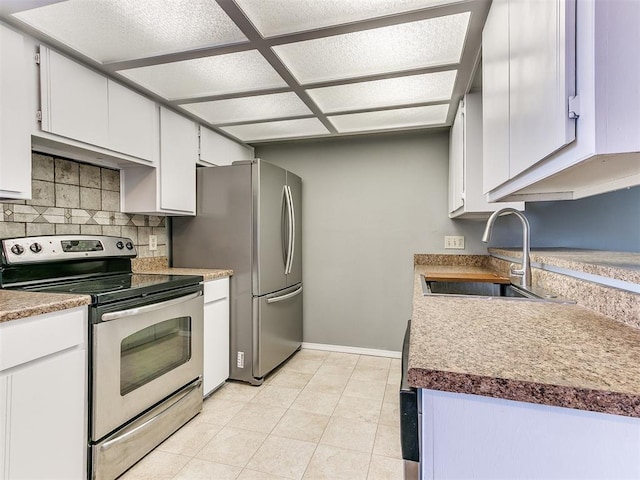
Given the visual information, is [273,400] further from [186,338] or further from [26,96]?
[26,96]

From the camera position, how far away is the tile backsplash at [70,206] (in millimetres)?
1748

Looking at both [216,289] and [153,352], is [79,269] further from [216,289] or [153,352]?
[216,289]

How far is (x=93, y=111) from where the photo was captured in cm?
178

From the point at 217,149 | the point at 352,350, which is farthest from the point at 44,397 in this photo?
the point at 352,350

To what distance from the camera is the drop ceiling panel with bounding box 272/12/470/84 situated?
147cm

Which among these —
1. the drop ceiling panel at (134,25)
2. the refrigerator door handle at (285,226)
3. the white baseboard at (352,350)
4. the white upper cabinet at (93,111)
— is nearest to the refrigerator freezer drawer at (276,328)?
the white baseboard at (352,350)

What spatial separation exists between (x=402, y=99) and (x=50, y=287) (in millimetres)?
2254

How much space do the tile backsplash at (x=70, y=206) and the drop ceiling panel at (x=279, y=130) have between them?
104 cm

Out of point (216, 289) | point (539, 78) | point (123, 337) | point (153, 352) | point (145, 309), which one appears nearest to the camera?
point (539, 78)

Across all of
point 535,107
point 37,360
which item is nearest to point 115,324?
point 37,360

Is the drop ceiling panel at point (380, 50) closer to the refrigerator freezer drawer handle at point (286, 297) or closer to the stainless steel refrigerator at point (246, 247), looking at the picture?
the stainless steel refrigerator at point (246, 247)

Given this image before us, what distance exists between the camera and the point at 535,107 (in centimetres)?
87

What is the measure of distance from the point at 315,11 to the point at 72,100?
4.16 ft

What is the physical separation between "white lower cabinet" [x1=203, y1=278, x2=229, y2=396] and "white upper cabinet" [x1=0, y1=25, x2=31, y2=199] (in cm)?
112
